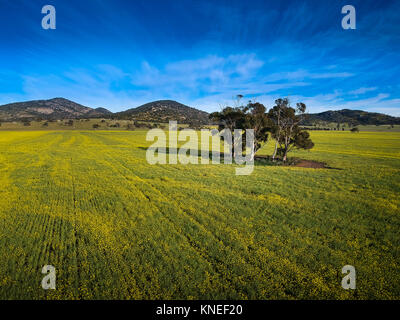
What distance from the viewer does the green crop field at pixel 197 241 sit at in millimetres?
5727

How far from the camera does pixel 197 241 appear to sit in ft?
26.1

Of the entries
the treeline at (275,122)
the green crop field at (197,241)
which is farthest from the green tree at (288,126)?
the green crop field at (197,241)

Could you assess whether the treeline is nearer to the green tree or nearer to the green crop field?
the green tree

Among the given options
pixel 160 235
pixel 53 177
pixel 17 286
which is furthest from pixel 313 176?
pixel 53 177

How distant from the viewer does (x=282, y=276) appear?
614cm

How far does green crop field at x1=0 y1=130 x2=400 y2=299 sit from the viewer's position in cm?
573

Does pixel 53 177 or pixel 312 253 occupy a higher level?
pixel 53 177

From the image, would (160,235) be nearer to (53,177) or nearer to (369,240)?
(369,240)

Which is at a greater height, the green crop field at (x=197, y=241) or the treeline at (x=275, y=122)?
the treeline at (x=275, y=122)

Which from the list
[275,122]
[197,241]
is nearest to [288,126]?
[275,122]

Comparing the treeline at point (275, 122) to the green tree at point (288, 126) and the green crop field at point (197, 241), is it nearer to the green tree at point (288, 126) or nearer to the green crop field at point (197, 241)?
the green tree at point (288, 126)

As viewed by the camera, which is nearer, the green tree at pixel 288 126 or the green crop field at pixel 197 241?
the green crop field at pixel 197 241
